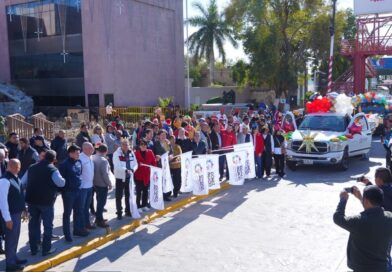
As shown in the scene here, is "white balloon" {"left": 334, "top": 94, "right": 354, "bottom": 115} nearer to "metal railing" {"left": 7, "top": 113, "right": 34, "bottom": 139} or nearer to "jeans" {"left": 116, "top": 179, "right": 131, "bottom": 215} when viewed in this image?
"jeans" {"left": 116, "top": 179, "right": 131, "bottom": 215}

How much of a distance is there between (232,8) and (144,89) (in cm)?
1065

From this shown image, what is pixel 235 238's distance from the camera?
822cm

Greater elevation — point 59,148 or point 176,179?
point 59,148

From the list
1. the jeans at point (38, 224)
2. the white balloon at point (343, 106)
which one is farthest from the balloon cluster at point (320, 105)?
the jeans at point (38, 224)

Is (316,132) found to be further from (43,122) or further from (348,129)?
(43,122)

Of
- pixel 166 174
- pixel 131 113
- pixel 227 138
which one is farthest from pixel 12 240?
pixel 131 113

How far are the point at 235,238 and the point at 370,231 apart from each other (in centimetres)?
409

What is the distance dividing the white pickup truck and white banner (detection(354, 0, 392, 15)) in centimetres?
2127

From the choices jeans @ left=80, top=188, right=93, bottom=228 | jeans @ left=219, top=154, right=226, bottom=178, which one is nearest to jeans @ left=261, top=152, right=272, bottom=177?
jeans @ left=219, top=154, right=226, bottom=178

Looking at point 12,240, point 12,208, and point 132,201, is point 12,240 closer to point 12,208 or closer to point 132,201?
point 12,208

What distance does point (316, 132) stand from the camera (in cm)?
1492

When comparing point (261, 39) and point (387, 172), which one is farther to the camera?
point (261, 39)

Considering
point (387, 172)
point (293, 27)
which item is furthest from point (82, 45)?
point (387, 172)

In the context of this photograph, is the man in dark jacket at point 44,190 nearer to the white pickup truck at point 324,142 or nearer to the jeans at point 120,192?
the jeans at point 120,192
